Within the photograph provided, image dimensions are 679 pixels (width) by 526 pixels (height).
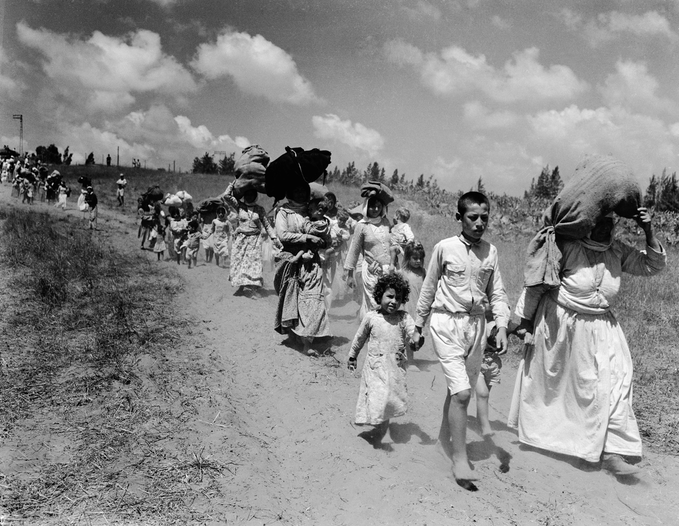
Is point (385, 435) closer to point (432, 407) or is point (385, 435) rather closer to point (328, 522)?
point (432, 407)

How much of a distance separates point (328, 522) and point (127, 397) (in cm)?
242

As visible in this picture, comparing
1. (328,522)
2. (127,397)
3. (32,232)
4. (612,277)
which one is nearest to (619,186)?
(612,277)

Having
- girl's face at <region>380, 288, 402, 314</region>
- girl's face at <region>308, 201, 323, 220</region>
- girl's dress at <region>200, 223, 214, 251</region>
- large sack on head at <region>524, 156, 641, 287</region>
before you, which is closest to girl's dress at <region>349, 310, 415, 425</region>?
girl's face at <region>380, 288, 402, 314</region>

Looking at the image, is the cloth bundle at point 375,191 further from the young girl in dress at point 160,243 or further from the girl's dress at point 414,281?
the young girl in dress at point 160,243

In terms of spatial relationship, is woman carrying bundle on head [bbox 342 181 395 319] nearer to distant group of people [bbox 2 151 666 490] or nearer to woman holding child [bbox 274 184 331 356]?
woman holding child [bbox 274 184 331 356]

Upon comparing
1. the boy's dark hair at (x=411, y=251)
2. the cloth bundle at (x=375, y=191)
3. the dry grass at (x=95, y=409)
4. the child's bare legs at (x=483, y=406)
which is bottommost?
the dry grass at (x=95, y=409)

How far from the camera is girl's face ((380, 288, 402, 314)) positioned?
162 inches

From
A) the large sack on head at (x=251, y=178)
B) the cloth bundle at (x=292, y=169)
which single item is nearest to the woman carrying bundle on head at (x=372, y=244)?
the cloth bundle at (x=292, y=169)

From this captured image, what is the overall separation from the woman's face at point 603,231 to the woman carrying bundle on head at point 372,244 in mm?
2744

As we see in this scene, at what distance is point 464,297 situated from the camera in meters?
3.78

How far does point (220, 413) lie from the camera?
4594mm

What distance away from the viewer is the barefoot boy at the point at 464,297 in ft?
12.2

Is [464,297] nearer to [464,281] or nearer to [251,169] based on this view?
[464,281]

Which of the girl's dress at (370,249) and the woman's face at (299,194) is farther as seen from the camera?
the girl's dress at (370,249)
